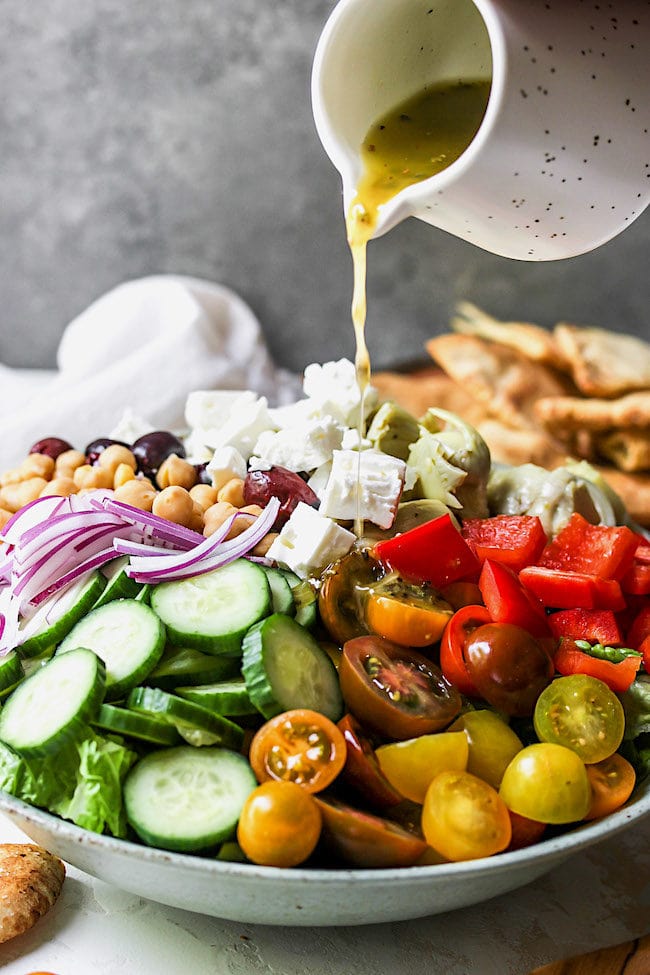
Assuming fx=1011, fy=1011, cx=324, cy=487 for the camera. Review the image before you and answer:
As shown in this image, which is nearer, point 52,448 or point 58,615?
point 58,615

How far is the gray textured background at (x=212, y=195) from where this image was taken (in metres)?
→ 3.55

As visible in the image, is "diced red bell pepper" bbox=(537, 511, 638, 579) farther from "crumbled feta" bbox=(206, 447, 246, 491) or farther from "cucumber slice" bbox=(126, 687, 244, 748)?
"cucumber slice" bbox=(126, 687, 244, 748)

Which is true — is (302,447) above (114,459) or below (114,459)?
above

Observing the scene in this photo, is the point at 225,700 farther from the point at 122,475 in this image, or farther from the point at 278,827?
the point at 122,475

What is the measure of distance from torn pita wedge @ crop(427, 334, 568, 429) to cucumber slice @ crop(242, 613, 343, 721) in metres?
1.66

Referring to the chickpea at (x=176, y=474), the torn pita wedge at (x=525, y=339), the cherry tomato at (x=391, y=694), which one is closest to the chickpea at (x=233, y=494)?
the chickpea at (x=176, y=474)

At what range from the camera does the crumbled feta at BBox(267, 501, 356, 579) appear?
1.69 m

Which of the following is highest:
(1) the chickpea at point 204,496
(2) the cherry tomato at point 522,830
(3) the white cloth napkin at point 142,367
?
(1) the chickpea at point 204,496

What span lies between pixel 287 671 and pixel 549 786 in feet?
1.28

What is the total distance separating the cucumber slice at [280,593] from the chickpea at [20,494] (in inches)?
25.1

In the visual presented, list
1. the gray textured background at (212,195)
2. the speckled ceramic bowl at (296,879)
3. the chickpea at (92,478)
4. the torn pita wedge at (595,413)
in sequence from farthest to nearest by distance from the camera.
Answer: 1. the gray textured background at (212,195)
2. the torn pita wedge at (595,413)
3. the chickpea at (92,478)
4. the speckled ceramic bowl at (296,879)

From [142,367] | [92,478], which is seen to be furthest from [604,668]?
Result: [142,367]

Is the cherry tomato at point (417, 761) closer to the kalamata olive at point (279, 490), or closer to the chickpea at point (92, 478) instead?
the kalamata olive at point (279, 490)

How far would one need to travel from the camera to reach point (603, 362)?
300cm
